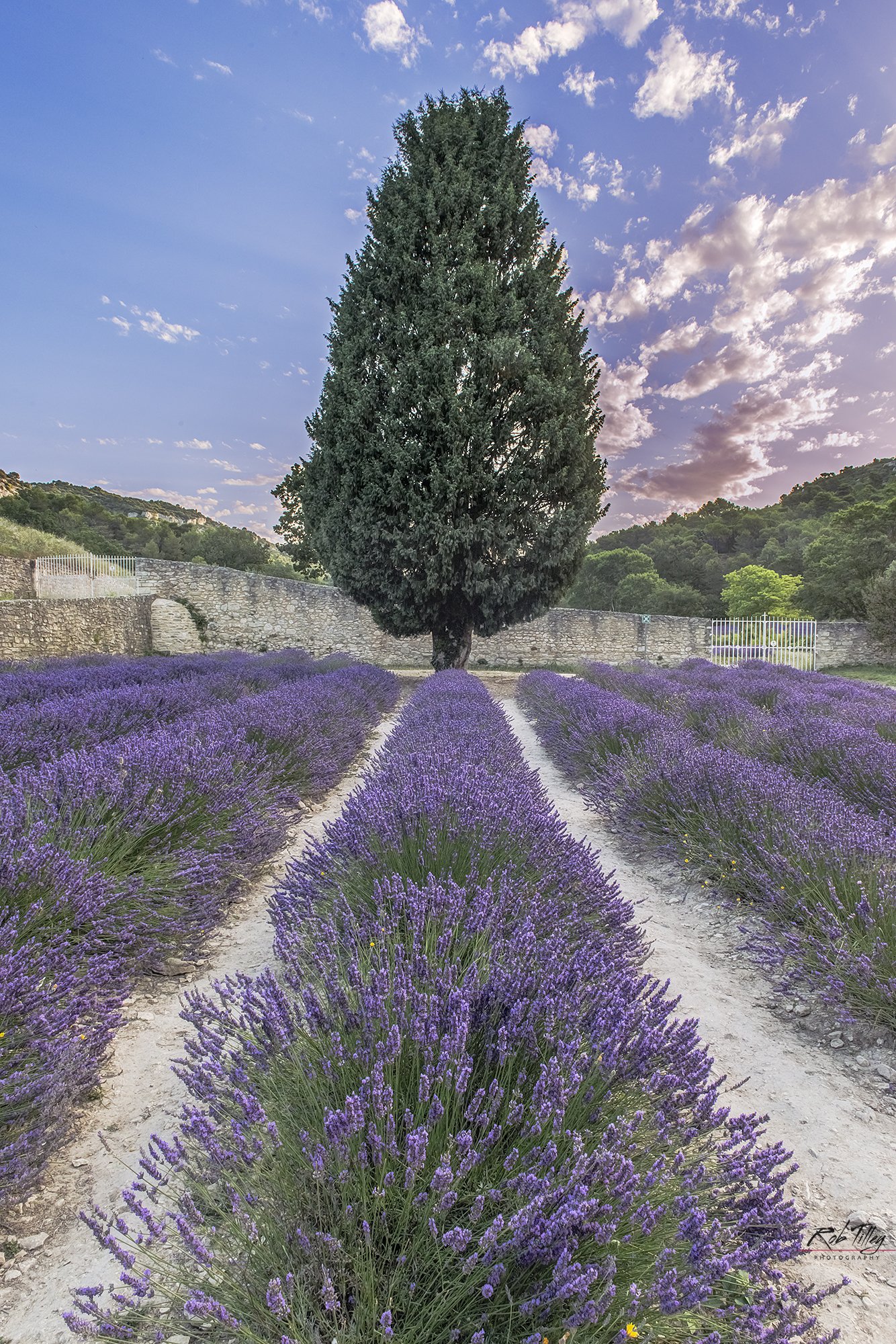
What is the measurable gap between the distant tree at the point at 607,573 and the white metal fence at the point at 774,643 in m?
25.5

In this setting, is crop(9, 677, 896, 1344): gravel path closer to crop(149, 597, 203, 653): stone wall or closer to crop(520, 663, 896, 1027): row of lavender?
crop(520, 663, 896, 1027): row of lavender

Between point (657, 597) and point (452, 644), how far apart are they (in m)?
32.1

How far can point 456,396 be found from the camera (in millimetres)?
9969

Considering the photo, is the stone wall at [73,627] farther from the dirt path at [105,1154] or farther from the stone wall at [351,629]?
the dirt path at [105,1154]

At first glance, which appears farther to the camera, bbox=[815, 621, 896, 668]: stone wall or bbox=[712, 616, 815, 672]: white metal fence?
bbox=[815, 621, 896, 668]: stone wall

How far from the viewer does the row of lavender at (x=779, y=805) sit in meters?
1.92

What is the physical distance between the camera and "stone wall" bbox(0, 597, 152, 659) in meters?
12.0

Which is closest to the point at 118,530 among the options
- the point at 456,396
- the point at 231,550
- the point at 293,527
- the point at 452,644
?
the point at 231,550

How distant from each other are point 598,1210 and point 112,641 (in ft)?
52.6

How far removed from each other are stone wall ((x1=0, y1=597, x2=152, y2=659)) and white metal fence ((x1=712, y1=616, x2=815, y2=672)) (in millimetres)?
16843

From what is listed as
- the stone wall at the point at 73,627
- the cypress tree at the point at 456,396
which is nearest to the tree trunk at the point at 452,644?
the cypress tree at the point at 456,396

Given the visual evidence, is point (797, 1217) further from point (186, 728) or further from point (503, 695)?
point (503, 695)

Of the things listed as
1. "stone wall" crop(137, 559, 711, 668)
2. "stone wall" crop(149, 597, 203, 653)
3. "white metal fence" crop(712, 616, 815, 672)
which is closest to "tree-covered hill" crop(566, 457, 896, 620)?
"white metal fence" crop(712, 616, 815, 672)

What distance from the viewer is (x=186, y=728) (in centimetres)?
348
